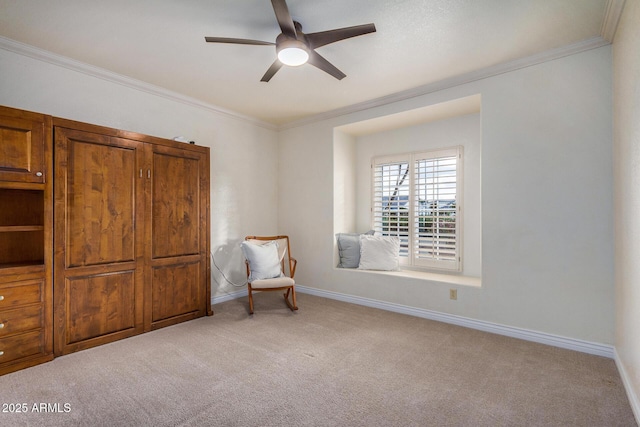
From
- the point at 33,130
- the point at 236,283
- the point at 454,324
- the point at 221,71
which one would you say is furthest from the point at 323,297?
the point at 33,130

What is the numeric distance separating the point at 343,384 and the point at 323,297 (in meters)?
2.31

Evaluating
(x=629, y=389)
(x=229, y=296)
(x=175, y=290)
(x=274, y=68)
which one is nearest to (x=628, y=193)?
(x=629, y=389)

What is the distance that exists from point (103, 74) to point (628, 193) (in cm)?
450

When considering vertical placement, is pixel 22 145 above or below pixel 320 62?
below

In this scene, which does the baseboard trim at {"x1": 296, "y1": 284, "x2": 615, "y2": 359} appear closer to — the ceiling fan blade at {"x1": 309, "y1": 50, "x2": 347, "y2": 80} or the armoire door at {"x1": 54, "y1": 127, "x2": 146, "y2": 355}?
the armoire door at {"x1": 54, "y1": 127, "x2": 146, "y2": 355}

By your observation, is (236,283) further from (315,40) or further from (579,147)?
(579,147)

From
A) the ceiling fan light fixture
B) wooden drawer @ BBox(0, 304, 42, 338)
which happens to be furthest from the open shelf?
the ceiling fan light fixture

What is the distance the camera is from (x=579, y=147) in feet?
8.80

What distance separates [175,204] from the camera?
10.9 ft

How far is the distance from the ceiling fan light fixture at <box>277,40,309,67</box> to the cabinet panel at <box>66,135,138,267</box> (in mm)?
1701

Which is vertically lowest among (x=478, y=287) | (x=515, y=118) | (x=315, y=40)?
(x=478, y=287)

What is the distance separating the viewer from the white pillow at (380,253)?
13.6 feet

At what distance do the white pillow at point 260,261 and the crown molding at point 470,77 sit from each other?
2.07 meters

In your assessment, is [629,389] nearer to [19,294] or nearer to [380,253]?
[380,253]
